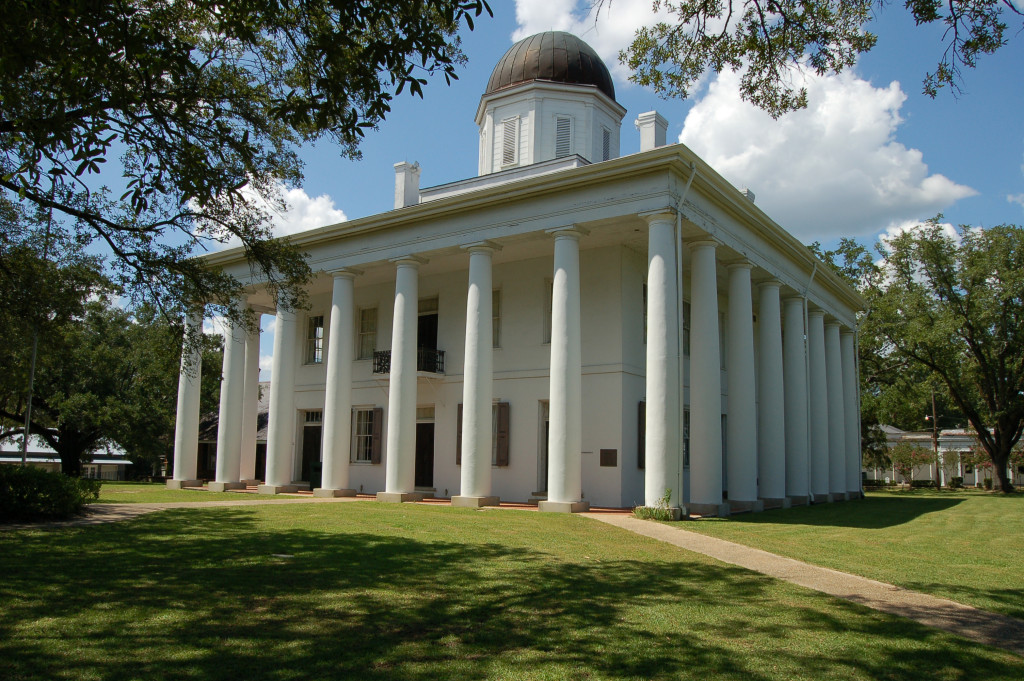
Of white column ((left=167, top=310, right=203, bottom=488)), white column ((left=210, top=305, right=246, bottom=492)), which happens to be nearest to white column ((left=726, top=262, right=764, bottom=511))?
white column ((left=210, top=305, right=246, bottom=492))

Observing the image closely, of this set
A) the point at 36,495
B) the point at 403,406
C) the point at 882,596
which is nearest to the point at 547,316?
the point at 403,406

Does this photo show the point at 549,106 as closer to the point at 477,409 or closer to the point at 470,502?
the point at 477,409

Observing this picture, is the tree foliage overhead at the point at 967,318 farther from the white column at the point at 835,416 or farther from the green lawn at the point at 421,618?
the green lawn at the point at 421,618

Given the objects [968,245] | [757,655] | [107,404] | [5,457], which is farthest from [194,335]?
[5,457]

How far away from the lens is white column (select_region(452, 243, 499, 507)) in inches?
759

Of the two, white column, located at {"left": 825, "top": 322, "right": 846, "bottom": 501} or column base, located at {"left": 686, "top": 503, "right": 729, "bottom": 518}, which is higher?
white column, located at {"left": 825, "top": 322, "right": 846, "bottom": 501}

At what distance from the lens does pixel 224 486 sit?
25359 mm

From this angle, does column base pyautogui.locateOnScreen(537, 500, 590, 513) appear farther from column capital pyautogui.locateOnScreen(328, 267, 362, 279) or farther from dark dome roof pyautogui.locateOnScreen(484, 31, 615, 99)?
dark dome roof pyautogui.locateOnScreen(484, 31, 615, 99)

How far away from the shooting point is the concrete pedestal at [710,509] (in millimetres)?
17781

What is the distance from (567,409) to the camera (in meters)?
17.8

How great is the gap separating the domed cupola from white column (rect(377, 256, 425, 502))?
6160 millimetres

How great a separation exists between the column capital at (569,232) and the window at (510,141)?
6.78m

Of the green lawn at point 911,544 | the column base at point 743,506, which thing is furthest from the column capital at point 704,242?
the green lawn at point 911,544

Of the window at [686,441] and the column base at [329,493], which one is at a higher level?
the window at [686,441]
